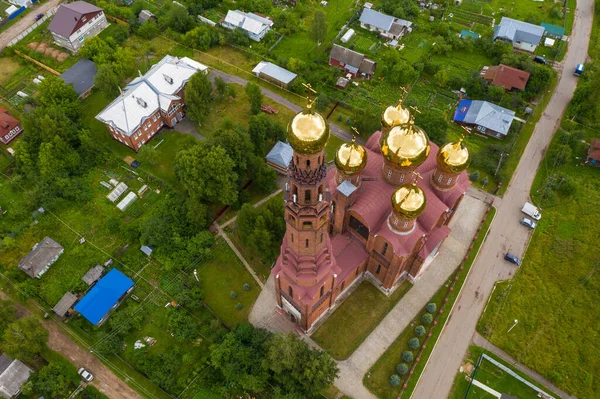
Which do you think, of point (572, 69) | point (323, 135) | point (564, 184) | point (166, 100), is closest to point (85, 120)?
point (166, 100)

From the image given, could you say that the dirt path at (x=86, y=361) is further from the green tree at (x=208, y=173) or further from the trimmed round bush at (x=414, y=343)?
the trimmed round bush at (x=414, y=343)

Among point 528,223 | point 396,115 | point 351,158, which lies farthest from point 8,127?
point 528,223

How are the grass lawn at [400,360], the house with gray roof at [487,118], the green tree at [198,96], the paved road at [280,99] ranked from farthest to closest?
the paved road at [280,99] → the house with gray roof at [487,118] → the green tree at [198,96] → the grass lawn at [400,360]

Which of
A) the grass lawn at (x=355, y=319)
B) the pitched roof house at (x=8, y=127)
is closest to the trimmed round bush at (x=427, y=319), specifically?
the grass lawn at (x=355, y=319)

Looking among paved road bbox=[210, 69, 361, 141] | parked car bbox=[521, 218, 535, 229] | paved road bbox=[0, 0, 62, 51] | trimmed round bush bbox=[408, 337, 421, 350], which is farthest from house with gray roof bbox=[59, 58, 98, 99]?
parked car bbox=[521, 218, 535, 229]

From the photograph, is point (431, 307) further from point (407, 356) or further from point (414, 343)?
point (407, 356)
